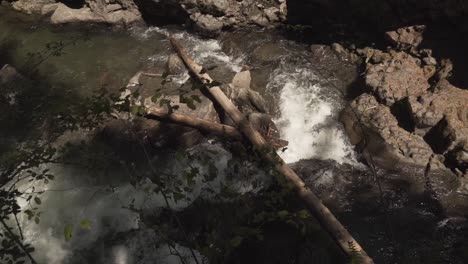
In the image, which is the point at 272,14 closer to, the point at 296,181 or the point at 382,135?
the point at 382,135

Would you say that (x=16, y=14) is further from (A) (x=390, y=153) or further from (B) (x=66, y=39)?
(A) (x=390, y=153)

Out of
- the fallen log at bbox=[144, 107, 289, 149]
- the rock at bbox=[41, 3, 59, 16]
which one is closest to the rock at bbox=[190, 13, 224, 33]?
the fallen log at bbox=[144, 107, 289, 149]

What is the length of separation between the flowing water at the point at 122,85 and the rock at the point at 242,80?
28 centimetres

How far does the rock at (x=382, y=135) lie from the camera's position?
22.0 feet

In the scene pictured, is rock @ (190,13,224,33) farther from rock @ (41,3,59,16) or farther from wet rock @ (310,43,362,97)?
rock @ (41,3,59,16)

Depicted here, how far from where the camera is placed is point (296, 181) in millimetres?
5902

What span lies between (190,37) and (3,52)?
15.5ft

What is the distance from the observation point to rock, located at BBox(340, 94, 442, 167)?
6.70 meters

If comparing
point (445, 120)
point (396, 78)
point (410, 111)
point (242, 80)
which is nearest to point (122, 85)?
point (242, 80)

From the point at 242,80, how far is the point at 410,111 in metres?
3.31

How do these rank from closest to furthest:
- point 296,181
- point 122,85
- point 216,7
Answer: point 296,181 < point 122,85 < point 216,7

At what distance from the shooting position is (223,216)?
5.70m

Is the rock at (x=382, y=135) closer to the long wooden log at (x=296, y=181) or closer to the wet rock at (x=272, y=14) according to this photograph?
the long wooden log at (x=296, y=181)

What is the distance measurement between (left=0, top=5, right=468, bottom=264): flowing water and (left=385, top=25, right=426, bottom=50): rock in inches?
66.1
